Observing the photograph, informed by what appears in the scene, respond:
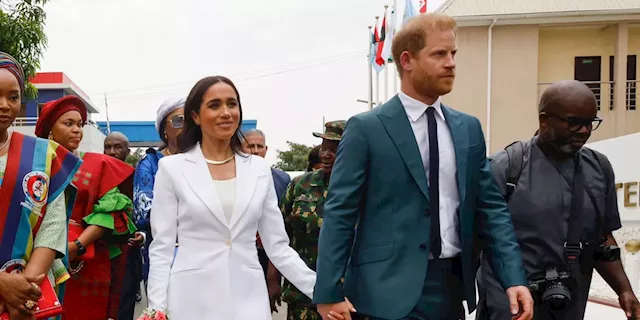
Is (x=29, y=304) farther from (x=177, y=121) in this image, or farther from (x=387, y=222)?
(x=177, y=121)

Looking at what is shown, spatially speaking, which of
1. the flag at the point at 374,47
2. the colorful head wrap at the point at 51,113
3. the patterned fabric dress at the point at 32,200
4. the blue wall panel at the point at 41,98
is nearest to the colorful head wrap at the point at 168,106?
the colorful head wrap at the point at 51,113

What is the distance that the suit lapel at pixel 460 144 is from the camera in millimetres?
3195

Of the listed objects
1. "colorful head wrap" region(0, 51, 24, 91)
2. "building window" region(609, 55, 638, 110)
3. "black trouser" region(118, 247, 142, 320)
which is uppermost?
"building window" region(609, 55, 638, 110)

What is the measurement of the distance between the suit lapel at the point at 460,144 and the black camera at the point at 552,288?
35.3 inches

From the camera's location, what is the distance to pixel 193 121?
3914 millimetres

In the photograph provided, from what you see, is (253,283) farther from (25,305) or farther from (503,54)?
(503,54)

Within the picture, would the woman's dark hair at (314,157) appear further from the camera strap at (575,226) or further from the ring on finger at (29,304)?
the ring on finger at (29,304)

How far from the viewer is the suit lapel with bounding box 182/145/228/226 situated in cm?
361

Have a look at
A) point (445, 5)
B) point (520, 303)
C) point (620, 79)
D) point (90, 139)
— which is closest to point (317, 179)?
point (520, 303)

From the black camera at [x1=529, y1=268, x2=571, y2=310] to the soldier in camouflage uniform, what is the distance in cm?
172

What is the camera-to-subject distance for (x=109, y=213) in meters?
5.05

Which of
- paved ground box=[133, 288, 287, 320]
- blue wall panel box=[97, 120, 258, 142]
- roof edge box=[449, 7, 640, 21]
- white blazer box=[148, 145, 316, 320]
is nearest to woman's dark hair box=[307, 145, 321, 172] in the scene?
paved ground box=[133, 288, 287, 320]

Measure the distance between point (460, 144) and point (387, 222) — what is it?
49 cm

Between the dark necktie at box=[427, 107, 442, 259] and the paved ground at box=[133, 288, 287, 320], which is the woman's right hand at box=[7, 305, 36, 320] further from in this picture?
the paved ground at box=[133, 288, 287, 320]
